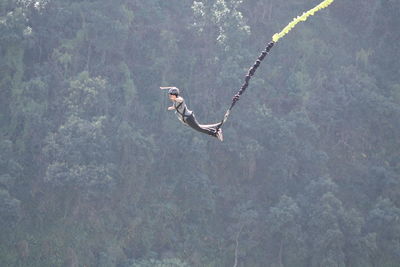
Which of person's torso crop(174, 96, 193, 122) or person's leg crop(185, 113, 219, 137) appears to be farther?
person's leg crop(185, 113, 219, 137)

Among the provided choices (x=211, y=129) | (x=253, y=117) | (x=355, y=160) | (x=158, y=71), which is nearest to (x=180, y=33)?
(x=158, y=71)

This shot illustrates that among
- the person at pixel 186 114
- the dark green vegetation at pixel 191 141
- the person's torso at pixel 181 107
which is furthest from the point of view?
the dark green vegetation at pixel 191 141

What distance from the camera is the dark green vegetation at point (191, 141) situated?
23812mm

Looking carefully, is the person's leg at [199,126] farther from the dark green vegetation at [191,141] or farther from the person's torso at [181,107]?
the dark green vegetation at [191,141]

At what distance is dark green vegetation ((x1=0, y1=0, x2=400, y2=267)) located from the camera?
23812 millimetres

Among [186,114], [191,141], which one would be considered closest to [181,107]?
[186,114]

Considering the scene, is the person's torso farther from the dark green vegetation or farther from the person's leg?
the dark green vegetation

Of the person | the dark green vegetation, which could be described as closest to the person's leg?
the person

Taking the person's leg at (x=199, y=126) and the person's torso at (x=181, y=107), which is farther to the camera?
the person's leg at (x=199, y=126)

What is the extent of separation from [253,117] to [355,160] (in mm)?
4874

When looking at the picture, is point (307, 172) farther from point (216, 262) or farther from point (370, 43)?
point (370, 43)

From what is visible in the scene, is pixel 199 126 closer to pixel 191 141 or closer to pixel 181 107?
pixel 181 107

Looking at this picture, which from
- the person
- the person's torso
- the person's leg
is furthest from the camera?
the person's leg

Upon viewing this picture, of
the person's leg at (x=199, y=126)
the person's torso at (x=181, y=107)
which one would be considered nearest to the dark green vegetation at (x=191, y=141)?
the person's leg at (x=199, y=126)
